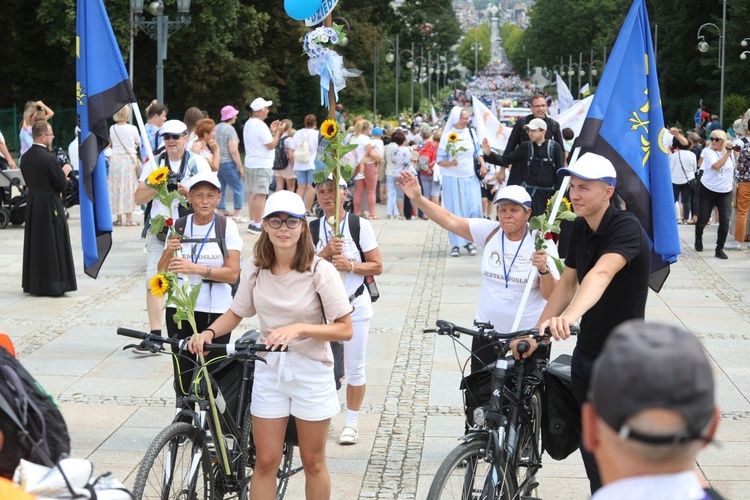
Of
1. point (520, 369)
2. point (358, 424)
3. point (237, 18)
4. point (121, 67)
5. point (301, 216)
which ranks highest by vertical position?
point (237, 18)

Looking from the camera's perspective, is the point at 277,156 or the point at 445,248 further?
the point at 277,156

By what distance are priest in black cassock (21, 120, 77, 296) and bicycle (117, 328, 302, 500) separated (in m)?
6.65

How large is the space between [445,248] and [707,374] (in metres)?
14.3

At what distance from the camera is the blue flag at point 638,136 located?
Answer: 6.58 m

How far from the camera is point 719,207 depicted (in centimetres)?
1565

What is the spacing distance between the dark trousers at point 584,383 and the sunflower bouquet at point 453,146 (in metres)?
9.49

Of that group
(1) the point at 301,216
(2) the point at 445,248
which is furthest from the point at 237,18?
(1) the point at 301,216

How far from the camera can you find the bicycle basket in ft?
17.9

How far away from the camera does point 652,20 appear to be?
6894 cm

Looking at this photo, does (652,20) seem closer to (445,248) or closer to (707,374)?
(445,248)

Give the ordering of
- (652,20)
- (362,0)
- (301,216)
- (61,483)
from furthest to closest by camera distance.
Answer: (652,20) < (362,0) < (301,216) < (61,483)

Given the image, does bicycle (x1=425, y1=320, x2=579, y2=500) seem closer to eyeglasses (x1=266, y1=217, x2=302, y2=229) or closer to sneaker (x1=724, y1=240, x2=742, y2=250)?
eyeglasses (x1=266, y1=217, x2=302, y2=229)

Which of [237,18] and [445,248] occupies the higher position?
[237,18]

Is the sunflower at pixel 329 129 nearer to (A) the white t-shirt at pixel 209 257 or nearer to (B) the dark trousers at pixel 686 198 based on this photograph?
(A) the white t-shirt at pixel 209 257
